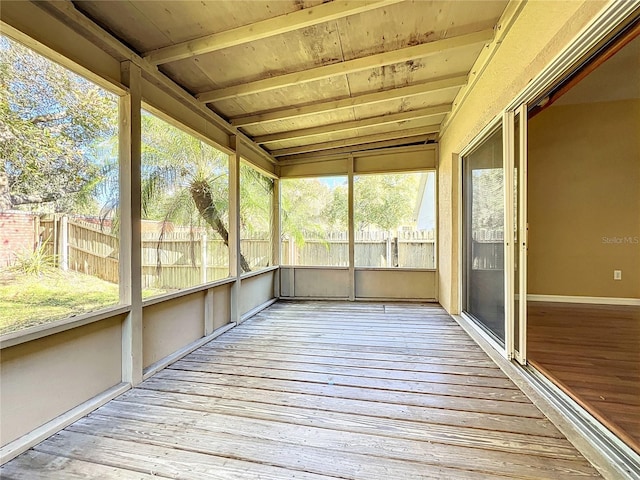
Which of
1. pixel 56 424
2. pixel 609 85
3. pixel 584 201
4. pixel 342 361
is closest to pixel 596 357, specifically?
pixel 342 361

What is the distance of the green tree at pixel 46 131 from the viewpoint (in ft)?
4.75

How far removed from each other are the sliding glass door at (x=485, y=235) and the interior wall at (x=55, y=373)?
3130mm

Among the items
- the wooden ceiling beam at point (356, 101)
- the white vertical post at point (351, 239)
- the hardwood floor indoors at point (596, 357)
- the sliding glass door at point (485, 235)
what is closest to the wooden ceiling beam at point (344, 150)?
the white vertical post at point (351, 239)

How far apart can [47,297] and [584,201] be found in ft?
20.2

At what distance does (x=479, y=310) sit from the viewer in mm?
3070

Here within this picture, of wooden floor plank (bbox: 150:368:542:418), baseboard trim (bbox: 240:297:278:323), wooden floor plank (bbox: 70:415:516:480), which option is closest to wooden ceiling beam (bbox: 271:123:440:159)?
baseboard trim (bbox: 240:297:278:323)

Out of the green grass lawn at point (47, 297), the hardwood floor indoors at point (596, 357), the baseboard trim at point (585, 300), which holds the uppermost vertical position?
the green grass lawn at point (47, 297)

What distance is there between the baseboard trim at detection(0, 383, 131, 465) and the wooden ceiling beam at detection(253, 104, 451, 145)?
3280 millimetres

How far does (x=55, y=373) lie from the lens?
64.2 inches

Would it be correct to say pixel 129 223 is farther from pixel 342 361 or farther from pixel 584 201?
pixel 584 201

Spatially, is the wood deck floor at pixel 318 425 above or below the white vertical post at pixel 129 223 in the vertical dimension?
below

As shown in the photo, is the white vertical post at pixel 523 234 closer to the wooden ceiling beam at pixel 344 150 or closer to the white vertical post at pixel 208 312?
the wooden ceiling beam at pixel 344 150

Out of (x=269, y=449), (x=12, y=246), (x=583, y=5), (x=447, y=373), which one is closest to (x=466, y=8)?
(x=583, y=5)

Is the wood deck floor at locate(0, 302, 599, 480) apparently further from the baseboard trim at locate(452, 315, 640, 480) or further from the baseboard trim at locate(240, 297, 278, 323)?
the baseboard trim at locate(240, 297, 278, 323)
